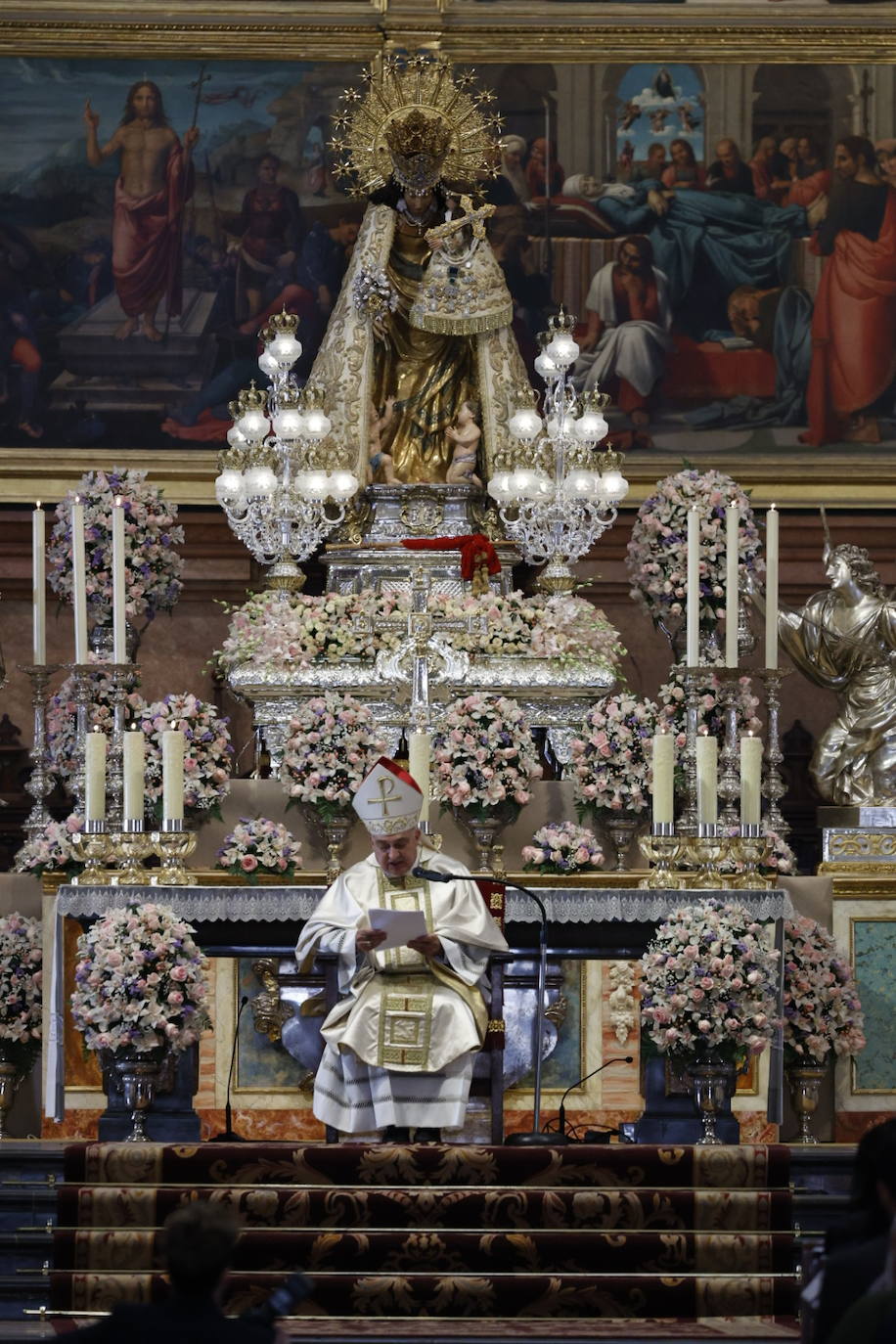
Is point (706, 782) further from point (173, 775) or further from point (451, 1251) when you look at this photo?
point (451, 1251)

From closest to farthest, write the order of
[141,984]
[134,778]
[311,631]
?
1. [141,984]
2. [134,778]
3. [311,631]

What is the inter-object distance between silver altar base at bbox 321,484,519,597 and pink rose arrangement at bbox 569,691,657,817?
157 cm

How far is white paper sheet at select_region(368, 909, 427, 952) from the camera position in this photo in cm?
930

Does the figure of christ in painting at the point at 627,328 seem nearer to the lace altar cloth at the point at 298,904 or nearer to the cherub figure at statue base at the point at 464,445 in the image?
the cherub figure at statue base at the point at 464,445

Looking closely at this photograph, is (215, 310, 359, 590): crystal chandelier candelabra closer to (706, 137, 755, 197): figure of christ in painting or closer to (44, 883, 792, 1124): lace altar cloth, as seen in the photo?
(44, 883, 792, 1124): lace altar cloth

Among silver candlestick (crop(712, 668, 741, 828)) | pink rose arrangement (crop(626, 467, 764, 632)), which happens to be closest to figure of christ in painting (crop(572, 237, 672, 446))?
pink rose arrangement (crop(626, 467, 764, 632))

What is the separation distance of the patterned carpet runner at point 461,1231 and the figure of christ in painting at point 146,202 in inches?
267

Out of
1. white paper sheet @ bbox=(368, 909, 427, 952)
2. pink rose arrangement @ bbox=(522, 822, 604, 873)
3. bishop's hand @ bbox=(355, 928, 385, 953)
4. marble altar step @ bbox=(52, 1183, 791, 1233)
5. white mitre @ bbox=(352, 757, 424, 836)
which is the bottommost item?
marble altar step @ bbox=(52, 1183, 791, 1233)

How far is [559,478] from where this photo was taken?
12172 millimetres

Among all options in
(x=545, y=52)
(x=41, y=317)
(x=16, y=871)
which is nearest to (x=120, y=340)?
(x=41, y=317)

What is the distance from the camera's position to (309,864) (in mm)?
11508

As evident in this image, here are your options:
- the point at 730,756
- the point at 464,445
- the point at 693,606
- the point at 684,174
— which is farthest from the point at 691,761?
the point at 684,174

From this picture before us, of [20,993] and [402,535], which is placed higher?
[402,535]

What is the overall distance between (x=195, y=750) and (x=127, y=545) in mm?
1603
